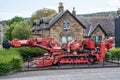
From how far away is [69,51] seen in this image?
36.1 m

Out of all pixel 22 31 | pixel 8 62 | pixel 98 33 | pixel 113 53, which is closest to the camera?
pixel 8 62

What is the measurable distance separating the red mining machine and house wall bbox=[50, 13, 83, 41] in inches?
1166

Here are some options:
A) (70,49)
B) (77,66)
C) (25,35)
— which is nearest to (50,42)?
(70,49)

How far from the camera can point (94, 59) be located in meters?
35.2

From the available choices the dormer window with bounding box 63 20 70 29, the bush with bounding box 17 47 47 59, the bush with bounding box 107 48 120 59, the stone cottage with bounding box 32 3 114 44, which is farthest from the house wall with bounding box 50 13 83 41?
the bush with bounding box 107 48 120 59

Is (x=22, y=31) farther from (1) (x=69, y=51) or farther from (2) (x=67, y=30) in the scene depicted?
(1) (x=69, y=51)

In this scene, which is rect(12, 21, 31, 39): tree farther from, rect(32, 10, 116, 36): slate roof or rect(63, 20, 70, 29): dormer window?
rect(63, 20, 70, 29): dormer window

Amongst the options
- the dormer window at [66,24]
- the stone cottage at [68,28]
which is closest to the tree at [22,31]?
the stone cottage at [68,28]

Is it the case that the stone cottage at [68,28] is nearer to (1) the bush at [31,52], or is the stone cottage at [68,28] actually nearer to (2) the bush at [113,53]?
(1) the bush at [31,52]

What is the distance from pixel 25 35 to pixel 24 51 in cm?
4235

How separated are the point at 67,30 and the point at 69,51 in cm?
3174

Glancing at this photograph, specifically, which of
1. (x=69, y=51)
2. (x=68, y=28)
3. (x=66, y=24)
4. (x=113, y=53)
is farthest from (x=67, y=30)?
(x=69, y=51)

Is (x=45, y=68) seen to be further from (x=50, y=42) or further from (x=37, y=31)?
(x=37, y=31)

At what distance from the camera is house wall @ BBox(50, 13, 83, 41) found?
6650 centimetres
